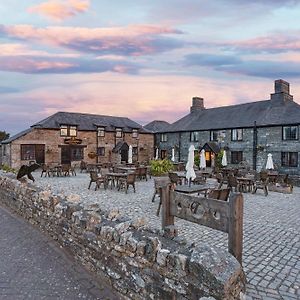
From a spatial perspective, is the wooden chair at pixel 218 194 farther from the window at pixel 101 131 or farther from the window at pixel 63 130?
the window at pixel 101 131

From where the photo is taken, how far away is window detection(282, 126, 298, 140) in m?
25.0

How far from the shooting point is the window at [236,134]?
28.7 m

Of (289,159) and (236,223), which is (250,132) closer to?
(289,159)

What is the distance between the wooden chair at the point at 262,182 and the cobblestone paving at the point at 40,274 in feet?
36.8

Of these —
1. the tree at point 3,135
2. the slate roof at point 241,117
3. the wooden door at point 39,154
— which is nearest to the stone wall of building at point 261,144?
the slate roof at point 241,117

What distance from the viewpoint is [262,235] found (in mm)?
7125

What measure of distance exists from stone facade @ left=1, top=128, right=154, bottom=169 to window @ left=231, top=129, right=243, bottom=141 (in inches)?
479

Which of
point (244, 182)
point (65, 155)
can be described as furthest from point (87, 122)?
point (244, 182)

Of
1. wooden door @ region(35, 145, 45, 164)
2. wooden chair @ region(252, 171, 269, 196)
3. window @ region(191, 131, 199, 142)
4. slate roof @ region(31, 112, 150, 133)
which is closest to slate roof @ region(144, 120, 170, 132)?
slate roof @ region(31, 112, 150, 133)

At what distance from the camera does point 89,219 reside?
16.2 ft

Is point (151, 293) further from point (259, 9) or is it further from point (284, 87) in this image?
point (284, 87)

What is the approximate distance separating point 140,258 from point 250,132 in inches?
1040

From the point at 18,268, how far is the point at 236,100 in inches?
1493

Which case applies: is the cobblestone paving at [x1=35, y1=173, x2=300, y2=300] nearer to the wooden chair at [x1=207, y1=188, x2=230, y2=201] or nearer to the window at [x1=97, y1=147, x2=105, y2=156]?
the wooden chair at [x1=207, y1=188, x2=230, y2=201]
